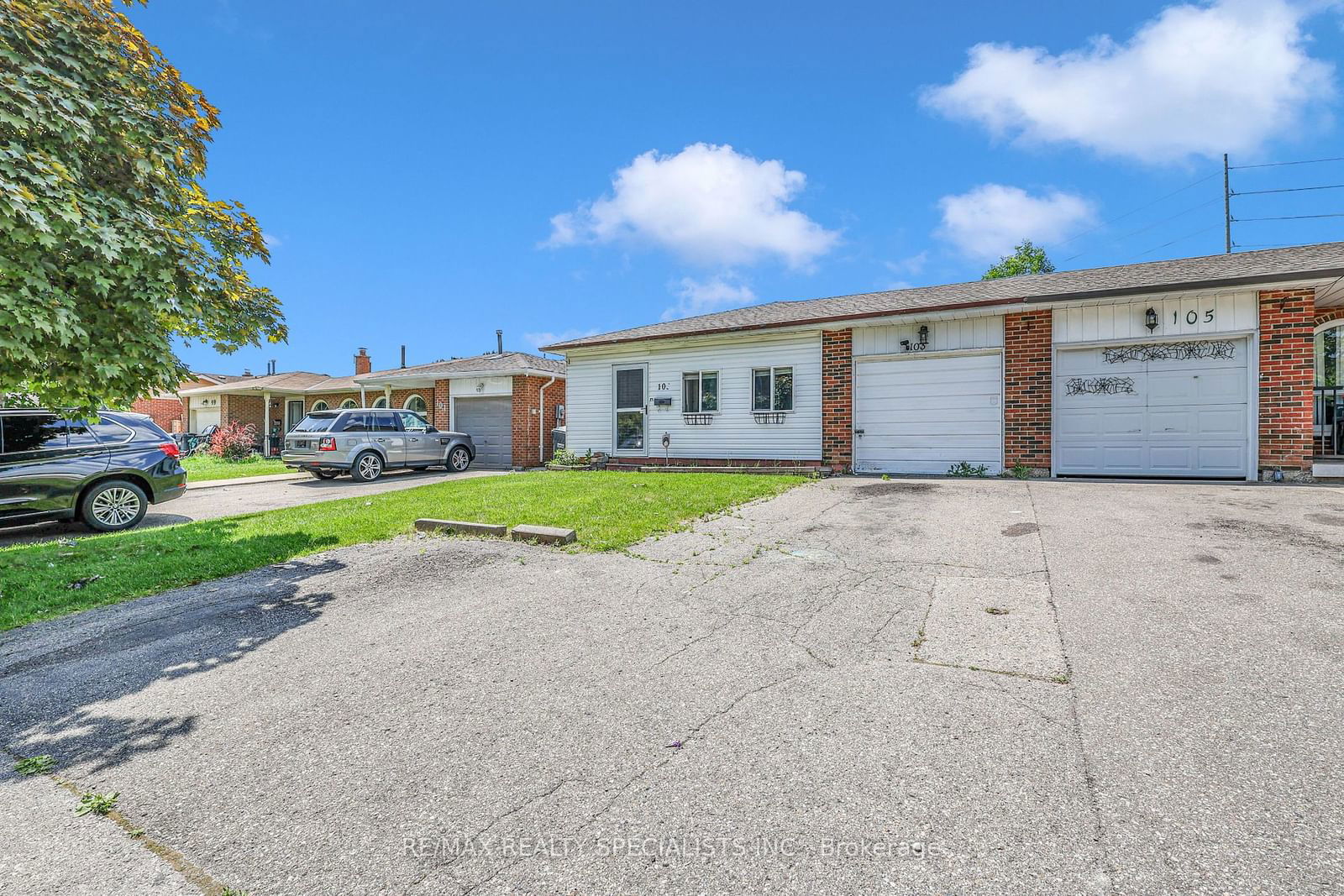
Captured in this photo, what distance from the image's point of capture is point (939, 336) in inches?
433

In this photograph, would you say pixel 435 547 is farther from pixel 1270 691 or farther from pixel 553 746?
pixel 1270 691

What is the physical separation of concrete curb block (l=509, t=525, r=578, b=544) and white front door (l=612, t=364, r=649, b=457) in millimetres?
8054

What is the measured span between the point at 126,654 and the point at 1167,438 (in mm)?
12833

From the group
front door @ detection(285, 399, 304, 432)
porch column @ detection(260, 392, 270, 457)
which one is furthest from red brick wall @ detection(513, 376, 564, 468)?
porch column @ detection(260, 392, 270, 457)

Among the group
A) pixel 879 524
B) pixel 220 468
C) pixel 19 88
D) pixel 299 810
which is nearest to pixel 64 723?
pixel 299 810

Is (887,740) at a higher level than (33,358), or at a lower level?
lower

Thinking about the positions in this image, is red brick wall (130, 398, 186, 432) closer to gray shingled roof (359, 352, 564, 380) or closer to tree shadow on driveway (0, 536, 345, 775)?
gray shingled roof (359, 352, 564, 380)

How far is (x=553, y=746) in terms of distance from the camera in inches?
97.8

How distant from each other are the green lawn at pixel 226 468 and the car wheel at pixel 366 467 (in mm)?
3966

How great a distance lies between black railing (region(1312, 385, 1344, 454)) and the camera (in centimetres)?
1043

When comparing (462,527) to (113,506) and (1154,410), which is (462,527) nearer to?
(113,506)

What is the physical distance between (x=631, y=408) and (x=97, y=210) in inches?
420

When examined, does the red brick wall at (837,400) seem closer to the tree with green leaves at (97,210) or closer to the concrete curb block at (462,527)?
the concrete curb block at (462,527)

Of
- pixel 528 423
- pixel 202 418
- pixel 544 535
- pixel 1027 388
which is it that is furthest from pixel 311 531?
pixel 202 418
